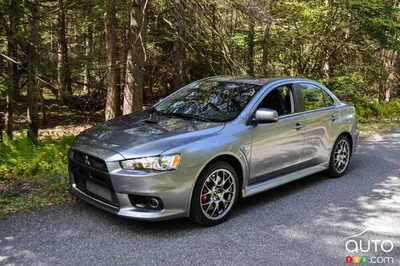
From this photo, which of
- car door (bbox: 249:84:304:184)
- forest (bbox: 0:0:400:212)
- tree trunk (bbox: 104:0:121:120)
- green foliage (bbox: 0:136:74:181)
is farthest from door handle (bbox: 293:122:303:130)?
tree trunk (bbox: 104:0:121:120)

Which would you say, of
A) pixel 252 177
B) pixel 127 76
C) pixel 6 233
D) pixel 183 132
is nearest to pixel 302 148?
pixel 252 177

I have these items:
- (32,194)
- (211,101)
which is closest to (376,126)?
(211,101)

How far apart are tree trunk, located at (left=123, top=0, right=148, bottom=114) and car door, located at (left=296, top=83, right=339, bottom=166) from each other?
14.6 feet

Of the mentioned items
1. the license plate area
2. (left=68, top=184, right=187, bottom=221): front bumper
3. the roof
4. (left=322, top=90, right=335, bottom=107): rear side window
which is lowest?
(left=68, top=184, right=187, bottom=221): front bumper

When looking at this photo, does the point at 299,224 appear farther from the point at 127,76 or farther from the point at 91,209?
the point at 127,76

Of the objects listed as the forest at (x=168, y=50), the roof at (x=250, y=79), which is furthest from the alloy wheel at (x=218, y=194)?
the forest at (x=168, y=50)

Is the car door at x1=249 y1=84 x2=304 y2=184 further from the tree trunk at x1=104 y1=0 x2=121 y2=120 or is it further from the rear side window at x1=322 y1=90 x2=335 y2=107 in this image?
the tree trunk at x1=104 y1=0 x2=121 y2=120

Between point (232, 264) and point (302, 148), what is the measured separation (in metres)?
2.57

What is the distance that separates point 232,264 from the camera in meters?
3.35

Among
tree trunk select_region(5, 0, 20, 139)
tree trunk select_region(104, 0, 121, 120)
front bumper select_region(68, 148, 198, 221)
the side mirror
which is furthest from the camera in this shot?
tree trunk select_region(104, 0, 121, 120)

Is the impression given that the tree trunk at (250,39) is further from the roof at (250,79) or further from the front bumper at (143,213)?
the front bumper at (143,213)

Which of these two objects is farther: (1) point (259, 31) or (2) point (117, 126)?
(1) point (259, 31)

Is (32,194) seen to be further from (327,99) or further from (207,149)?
(327,99)

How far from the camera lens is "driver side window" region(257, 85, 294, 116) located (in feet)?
16.6
